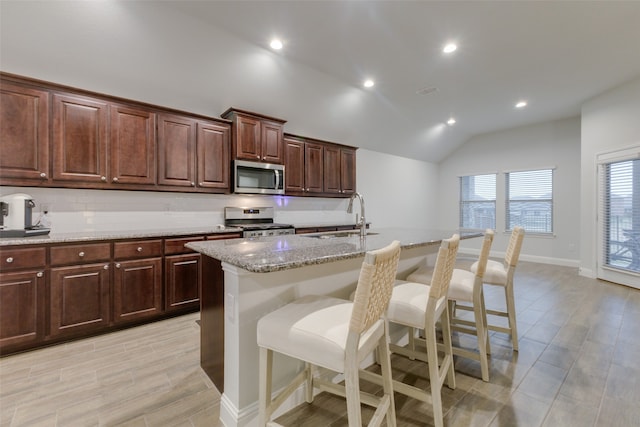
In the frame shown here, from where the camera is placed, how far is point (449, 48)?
325 centimetres

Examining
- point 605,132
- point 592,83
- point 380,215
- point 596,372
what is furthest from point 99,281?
point 605,132

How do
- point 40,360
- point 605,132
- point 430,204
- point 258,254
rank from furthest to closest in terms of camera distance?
1. point 430,204
2. point 605,132
3. point 40,360
4. point 258,254

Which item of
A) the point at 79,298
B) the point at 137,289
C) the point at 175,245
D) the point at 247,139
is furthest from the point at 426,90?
the point at 79,298

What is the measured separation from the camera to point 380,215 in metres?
6.50

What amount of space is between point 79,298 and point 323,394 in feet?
7.78

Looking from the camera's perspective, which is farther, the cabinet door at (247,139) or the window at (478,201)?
the window at (478,201)

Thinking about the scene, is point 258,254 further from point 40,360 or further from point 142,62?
point 142,62

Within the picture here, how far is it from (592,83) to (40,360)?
295 inches

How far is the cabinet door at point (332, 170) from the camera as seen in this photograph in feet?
16.2

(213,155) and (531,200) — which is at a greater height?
(213,155)

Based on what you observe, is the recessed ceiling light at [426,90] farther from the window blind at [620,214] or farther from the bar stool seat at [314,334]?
the bar stool seat at [314,334]

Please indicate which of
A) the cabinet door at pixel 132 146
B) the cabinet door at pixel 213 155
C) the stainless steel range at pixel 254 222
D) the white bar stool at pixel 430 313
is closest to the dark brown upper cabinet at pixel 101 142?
the cabinet door at pixel 132 146

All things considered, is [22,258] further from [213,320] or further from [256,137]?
[256,137]

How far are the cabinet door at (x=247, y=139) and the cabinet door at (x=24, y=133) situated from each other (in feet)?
6.02
